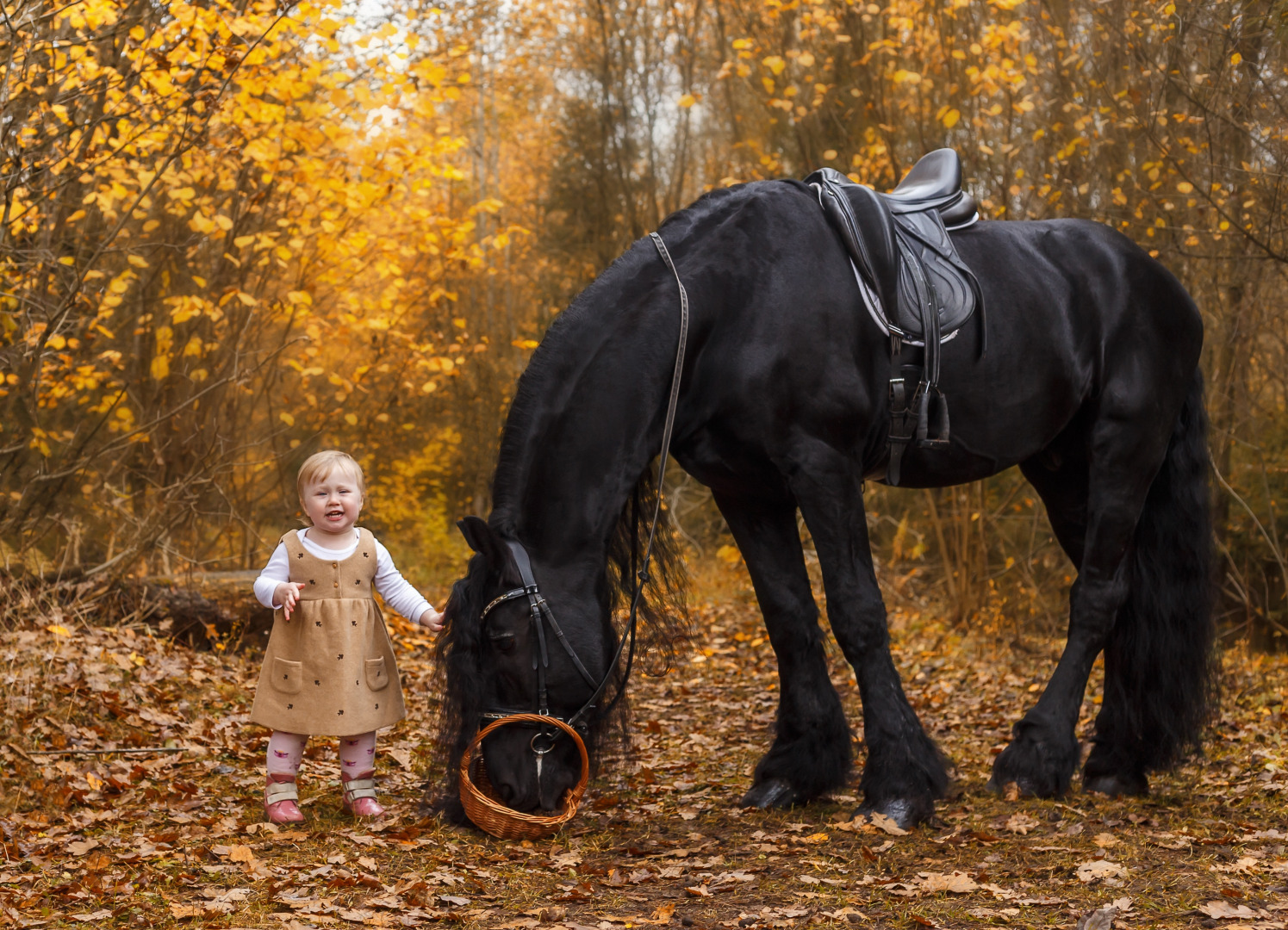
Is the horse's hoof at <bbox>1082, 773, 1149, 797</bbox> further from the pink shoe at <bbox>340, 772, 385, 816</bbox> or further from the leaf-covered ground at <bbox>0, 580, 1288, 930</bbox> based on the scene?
the pink shoe at <bbox>340, 772, 385, 816</bbox>

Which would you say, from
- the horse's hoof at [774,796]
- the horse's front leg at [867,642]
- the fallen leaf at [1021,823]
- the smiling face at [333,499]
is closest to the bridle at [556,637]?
the horse's front leg at [867,642]

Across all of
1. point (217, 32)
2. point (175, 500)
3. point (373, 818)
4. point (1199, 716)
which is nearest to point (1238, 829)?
point (1199, 716)

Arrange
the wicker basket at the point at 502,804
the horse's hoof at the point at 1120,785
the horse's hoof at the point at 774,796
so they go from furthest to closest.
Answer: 1. the horse's hoof at the point at 1120,785
2. the horse's hoof at the point at 774,796
3. the wicker basket at the point at 502,804

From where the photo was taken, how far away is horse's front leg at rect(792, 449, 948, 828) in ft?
12.4

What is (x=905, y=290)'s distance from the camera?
13.2ft

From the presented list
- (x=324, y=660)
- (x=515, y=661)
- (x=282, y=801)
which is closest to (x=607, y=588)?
(x=515, y=661)

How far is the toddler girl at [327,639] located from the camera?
3.82m

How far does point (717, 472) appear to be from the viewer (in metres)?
3.93

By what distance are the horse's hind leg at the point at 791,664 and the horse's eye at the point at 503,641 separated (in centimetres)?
108

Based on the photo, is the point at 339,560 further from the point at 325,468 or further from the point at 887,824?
the point at 887,824

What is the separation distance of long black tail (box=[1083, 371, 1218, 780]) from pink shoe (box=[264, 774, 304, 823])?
2.98 m

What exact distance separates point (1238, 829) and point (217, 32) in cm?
605

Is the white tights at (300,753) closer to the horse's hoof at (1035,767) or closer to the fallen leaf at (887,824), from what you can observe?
the fallen leaf at (887,824)

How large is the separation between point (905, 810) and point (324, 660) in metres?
1.96
